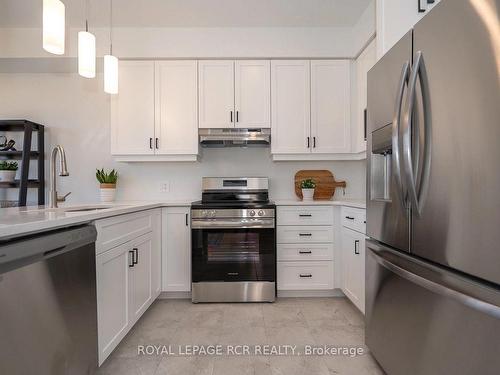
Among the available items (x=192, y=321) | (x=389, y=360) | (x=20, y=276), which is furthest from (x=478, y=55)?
(x=192, y=321)

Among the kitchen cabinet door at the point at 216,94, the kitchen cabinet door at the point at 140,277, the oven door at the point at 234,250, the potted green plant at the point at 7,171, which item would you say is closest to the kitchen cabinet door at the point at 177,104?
the kitchen cabinet door at the point at 216,94

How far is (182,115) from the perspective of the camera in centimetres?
295

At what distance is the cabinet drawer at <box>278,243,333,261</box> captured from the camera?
2.75 m

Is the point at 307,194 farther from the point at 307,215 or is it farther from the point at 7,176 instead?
the point at 7,176

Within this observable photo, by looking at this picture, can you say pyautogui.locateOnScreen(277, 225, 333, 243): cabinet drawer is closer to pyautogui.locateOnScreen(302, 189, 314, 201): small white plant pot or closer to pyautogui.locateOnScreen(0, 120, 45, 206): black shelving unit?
pyautogui.locateOnScreen(302, 189, 314, 201): small white plant pot

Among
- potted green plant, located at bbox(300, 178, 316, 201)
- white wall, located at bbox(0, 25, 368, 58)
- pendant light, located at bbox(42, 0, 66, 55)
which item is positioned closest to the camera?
pendant light, located at bbox(42, 0, 66, 55)

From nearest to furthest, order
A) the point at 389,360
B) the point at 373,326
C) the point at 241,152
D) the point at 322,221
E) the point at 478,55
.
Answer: the point at 478,55 → the point at 389,360 → the point at 373,326 → the point at 322,221 → the point at 241,152

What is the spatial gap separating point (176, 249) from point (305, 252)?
3.94 ft

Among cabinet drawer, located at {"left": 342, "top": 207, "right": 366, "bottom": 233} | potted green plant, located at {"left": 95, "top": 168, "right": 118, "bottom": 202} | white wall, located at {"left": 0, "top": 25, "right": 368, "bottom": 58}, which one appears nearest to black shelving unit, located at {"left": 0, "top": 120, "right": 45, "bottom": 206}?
potted green plant, located at {"left": 95, "top": 168, "right": 118, "bottom": 202}

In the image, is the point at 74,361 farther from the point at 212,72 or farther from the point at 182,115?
the point at 212,72

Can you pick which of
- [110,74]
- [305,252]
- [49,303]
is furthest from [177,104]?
[49,303]

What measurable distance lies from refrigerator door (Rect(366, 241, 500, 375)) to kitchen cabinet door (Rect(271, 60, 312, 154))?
5.05 feet

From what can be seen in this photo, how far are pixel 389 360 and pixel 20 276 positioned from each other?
5.24 ft

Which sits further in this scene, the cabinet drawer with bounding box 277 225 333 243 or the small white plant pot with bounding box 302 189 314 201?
the small white plant pot with bounding box 302 189 314 201
